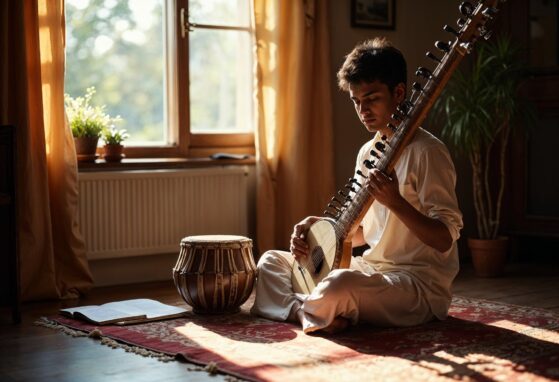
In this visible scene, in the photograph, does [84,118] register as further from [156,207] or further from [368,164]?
[368,164]

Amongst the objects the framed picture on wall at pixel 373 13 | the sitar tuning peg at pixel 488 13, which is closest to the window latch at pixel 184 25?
the framed picture on wall at pixel 373 13

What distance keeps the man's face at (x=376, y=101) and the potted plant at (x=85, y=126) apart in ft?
5.72

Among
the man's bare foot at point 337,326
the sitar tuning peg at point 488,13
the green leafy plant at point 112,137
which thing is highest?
the sitar tuning peg at point 488,13

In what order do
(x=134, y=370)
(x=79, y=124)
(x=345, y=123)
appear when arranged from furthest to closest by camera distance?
1. (x=345, y=123)
2. (x=79, y=124)
3. (x=134, y=370)

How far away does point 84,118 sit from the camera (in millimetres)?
4535

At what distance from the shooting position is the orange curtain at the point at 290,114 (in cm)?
501

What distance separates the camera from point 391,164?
306cm

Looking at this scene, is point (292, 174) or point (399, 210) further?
point (292, 174)

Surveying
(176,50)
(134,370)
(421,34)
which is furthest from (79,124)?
(421,34)

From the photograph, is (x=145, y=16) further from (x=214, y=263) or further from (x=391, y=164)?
(x=391, y=164)

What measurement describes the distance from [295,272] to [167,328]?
568 mm

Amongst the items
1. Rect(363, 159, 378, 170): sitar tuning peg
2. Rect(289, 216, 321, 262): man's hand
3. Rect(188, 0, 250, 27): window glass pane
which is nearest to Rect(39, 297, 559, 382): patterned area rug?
Rect(289, 216, 321, 262): man's hand

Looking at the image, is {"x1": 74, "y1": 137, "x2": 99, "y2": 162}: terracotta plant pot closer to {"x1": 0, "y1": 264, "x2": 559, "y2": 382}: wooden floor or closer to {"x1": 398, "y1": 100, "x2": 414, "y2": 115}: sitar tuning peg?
{"x1": 0, "y1": 264, "x2": 559, "y2": 382}: wooden floor

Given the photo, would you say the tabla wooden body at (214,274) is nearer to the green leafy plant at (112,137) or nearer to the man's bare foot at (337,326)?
the man's bare foot at (337,326)
